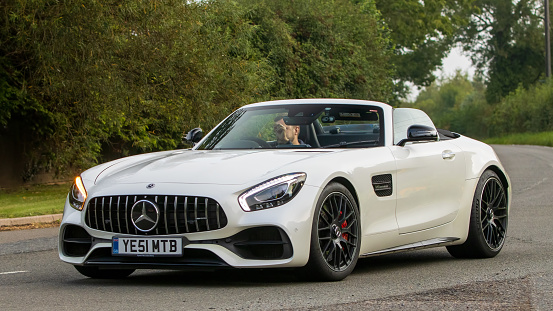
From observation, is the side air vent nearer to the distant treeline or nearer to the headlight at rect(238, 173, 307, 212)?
the headlight at rect(238, 173, 307, 212)

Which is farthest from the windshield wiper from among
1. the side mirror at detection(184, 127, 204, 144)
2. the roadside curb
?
the roadside curb

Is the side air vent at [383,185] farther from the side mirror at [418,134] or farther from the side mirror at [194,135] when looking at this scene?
the side mirror at [194,135]

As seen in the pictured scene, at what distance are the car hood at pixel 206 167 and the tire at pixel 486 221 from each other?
192cm

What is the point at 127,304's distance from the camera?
19.4 ft

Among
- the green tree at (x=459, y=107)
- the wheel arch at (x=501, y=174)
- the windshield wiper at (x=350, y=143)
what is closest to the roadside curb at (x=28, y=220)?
the windshield wiper at (x=350, y=143)

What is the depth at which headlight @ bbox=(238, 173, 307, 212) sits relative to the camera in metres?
6.36

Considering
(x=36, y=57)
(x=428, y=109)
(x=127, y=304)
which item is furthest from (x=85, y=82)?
(x=428, y=109)

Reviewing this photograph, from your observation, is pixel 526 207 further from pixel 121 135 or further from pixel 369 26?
pixel 369 26

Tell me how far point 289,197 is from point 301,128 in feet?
5.13

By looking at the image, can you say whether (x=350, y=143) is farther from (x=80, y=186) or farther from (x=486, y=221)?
(x=80, y=186)

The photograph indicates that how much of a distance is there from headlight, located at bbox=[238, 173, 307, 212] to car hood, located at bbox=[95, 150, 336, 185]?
0.32ft

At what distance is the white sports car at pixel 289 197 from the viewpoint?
6395mm

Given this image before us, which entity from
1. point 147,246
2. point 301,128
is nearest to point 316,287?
point 147,246

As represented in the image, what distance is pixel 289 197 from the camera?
21.1 ft
